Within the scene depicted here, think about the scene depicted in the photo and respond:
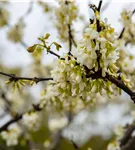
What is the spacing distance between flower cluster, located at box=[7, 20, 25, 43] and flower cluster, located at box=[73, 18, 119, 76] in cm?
190

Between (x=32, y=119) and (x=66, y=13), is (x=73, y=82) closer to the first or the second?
(x=66, y=13)

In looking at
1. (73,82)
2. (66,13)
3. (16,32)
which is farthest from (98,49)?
(16,32)

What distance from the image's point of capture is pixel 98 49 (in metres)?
1.05

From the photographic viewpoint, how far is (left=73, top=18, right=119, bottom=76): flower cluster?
41.2 inches

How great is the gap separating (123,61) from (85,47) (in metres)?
0.97

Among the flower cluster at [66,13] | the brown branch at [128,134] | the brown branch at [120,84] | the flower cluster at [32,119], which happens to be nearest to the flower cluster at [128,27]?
the flower cluster at [66,13]

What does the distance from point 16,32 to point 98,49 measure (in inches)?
77.6

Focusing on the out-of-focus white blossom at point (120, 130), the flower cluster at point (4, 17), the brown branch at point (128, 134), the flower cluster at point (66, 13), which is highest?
the flower cluster at point (4, 17)

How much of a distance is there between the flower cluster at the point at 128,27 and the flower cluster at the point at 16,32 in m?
0.97

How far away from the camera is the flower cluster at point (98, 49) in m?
1.05

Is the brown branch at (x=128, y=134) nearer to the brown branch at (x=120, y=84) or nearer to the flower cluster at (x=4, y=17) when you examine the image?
the brown branch at (x=120, y=84)

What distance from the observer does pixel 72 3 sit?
6.37ft

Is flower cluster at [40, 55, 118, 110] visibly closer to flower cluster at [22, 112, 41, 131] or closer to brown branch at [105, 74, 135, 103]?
brown branch at [105, 74, 135, 103]

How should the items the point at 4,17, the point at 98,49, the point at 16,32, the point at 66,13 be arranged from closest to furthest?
Result: 1. the point at 98,49
2. the point at 66,13
3. the point at 16,32
4. the point at 4,17
